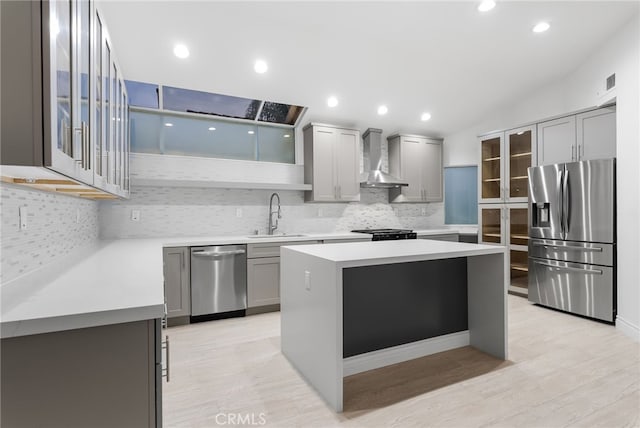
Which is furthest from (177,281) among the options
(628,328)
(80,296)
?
(628,328)

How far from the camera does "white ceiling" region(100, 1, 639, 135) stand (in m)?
2.85

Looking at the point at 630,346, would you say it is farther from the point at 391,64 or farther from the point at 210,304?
the point at 210,304

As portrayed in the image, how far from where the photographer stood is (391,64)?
3.78 metres

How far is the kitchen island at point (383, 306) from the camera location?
2.05 m

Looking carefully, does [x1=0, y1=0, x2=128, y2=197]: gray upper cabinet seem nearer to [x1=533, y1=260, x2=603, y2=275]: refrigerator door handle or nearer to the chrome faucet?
the chrome faucet

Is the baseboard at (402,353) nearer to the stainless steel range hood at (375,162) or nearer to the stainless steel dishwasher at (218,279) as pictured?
the stainless steel dishwasher at (218,279)

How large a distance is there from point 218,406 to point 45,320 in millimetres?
1416

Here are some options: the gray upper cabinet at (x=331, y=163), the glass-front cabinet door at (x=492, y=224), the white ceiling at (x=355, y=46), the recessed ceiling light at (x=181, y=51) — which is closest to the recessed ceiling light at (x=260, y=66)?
the white ceiling at (x=355, y=46)

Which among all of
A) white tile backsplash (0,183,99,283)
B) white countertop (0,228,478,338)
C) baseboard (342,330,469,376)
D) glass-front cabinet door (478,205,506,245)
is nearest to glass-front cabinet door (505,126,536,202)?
glass-front cabinet door (478,205,506,245)

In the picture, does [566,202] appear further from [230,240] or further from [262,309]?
[230,240]

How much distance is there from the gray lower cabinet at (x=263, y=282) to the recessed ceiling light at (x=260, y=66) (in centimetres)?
208

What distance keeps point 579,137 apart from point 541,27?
130cm

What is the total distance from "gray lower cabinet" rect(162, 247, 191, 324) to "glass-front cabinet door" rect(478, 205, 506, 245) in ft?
13.6

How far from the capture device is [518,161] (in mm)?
4504
